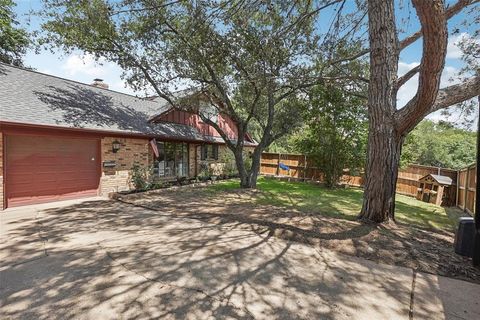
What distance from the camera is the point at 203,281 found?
11.1 ft

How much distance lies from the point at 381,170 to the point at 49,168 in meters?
9.82

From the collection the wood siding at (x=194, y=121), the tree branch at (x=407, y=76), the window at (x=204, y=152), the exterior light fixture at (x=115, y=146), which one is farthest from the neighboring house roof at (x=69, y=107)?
the tree branch at (x=407, y=76)

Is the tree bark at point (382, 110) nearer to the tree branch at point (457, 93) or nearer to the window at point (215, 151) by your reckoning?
the tree branch at point (457, 93)

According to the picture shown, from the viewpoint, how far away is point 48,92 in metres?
9.88

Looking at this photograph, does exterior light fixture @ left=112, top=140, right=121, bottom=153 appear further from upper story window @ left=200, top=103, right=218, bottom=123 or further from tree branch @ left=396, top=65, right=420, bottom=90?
tree branch @ left=396, top=65, right=420, bottom=90

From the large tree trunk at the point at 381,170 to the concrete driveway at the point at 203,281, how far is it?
81.1 inches

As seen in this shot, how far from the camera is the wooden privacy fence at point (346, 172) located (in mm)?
11082

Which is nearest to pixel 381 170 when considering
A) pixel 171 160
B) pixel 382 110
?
pixel 382 110

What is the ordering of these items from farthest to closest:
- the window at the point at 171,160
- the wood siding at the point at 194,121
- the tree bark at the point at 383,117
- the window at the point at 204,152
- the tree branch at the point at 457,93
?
the window at the point at 204,152 < the wood siding at the point at 194,121 < the window at the point at 171,160 < the tree bark at the point at 383,117 < the tree branch at the point at 457,93

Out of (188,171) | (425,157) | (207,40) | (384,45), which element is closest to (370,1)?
(384,45)

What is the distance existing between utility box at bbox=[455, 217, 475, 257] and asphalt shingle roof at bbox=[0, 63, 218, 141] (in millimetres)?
10259

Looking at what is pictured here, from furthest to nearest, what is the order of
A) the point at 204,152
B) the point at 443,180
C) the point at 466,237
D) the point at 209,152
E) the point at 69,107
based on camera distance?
the point at 209,152
the point at 204,152
the point at 443,180
the point at 69,107
the point at 466,237

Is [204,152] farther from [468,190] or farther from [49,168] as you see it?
[468,190]

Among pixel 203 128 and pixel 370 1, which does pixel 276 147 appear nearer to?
pixel 203 128
